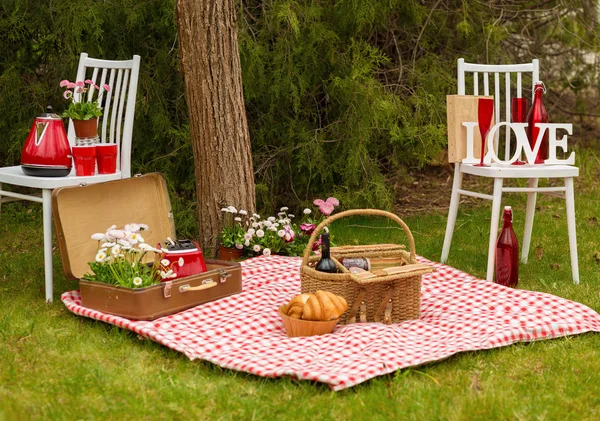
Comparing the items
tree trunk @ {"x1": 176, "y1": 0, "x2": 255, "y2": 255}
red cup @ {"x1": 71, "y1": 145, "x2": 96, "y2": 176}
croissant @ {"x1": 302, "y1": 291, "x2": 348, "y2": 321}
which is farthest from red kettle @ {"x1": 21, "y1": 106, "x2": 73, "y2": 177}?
croissant @ {"x1": 302, "y1": 291, "x2": 348, "y2": 321}

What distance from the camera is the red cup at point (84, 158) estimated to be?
354 centimetres

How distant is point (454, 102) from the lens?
13.1ft

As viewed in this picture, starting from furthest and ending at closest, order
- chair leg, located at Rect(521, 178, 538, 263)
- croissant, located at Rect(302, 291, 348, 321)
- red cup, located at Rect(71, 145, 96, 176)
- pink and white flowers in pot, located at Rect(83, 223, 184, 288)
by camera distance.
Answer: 1. chair leg, located at Rect(521, 178, 538, 263)
2. red cup, located at Rect(71, 145, 96, 176)
3. pink and white flowers in pot, located at Rect(83, 223, 184, 288)
4. croissant, located at Rect(302, 291, 348, 321)

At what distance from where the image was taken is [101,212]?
369 centimetres

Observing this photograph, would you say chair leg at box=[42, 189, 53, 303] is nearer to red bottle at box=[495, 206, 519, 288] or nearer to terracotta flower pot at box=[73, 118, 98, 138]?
terracotta flower pot at box=[73, 118, 98, 138]

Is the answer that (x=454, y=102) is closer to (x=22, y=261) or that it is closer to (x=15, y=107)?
(x=22, y=261)

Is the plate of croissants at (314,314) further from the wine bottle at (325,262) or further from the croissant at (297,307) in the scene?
the wine bottle at (325,262)

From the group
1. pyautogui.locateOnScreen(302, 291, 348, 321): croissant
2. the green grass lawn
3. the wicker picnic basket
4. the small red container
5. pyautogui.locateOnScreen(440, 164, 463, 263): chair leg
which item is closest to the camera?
the green grass lawn

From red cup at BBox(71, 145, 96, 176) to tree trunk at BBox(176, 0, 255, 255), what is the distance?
786 mm

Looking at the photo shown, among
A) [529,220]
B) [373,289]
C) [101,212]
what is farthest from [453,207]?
[101,212]

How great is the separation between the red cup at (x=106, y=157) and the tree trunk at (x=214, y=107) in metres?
0.65

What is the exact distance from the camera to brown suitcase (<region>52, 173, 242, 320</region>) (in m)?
3.18

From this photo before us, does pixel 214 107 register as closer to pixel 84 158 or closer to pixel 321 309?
pixel 84 158

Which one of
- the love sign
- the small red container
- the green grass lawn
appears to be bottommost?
the green grass lawn
